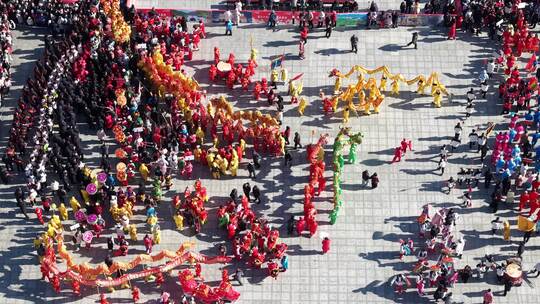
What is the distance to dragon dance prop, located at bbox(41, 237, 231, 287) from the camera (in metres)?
66.7

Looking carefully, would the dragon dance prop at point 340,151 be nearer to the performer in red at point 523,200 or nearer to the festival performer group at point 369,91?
the festival performer group at point 369,91

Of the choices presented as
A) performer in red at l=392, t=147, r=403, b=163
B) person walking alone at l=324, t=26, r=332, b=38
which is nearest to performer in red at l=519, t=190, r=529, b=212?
performer in red at l=392, t=147, r=403, b=163

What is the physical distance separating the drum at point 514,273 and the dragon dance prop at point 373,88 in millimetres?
15655

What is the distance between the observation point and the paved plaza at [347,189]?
6762cm

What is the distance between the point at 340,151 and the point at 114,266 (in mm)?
17502

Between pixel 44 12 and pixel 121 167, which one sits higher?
pixel 44 12

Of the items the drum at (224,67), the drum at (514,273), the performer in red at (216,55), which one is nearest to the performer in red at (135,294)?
the drum at (224,67)

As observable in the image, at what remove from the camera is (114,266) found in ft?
219

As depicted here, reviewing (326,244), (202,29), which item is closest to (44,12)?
(202,29)

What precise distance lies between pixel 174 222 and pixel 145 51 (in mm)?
14712

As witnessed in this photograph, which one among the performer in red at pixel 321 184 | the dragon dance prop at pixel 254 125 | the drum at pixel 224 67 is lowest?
the performer in red at pixel 321 184

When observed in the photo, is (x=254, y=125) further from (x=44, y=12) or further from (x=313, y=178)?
(x=44, y=12)

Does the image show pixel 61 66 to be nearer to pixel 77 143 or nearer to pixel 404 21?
pixel 77 143

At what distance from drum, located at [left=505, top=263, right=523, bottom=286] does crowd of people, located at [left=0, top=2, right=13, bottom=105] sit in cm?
3760
